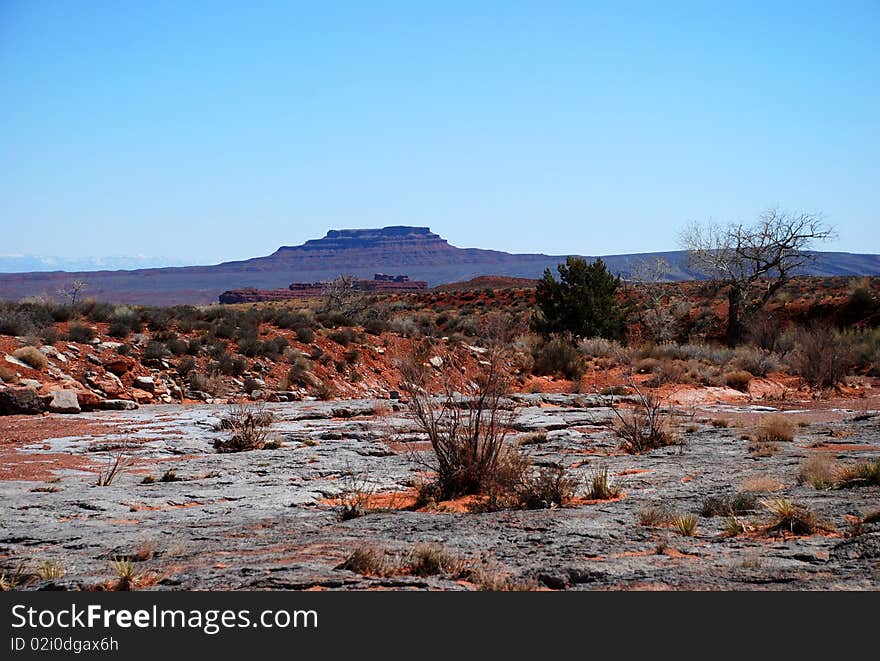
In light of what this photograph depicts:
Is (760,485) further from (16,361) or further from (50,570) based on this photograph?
(16,361)

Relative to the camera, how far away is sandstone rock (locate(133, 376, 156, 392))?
19484mm

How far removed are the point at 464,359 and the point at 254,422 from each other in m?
14.1

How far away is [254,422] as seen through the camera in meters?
12.9

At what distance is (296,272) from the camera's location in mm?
172625

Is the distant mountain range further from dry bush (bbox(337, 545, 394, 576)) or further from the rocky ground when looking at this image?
dry bush (bbox(337, 545, 394, 576))

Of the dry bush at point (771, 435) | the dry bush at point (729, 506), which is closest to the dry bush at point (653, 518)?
the dry bush at point (729, 506)

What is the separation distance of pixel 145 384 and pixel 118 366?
105 cm

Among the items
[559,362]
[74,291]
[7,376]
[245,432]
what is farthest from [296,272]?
[245,432]

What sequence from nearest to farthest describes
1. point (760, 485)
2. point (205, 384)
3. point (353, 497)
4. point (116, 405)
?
point (760, 485)
point (353, 497)
point (116, 405)
point (205, 384)

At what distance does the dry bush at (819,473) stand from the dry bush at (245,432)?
7828 mm

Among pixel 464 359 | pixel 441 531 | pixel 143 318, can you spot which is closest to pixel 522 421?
pixel 441 531

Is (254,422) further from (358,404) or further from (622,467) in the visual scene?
(622,467)

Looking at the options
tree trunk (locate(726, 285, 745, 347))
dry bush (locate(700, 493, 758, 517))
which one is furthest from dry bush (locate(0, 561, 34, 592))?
tree trunk (locate(726, 285, 745, 347))

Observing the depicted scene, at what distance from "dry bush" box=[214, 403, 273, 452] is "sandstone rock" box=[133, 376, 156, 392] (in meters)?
6.70
